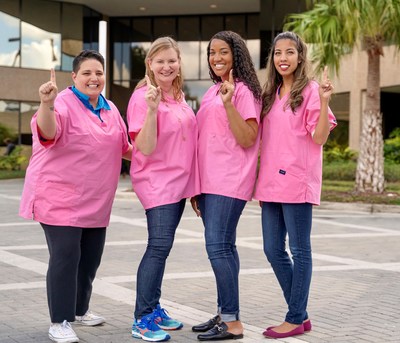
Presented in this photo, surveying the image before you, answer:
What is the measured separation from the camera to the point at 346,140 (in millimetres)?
27953

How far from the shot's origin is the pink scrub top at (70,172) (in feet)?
15.7

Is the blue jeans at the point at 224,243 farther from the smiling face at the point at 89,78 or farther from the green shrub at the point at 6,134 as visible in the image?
the green shrub at the point at 6,134

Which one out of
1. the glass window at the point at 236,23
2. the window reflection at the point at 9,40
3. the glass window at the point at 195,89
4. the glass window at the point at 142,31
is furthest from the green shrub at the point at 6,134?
the glass window at the point at 236,23

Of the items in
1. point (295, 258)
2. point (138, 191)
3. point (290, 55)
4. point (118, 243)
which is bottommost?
point (118, 243)

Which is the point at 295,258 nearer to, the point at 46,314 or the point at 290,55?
the point at 290,55

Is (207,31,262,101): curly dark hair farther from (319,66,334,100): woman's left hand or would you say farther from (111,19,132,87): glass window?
(111,19,132,87): glass window

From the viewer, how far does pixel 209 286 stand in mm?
6984

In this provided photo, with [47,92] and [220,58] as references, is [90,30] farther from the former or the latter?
[47,92]

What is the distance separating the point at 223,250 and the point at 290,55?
1.36 metres

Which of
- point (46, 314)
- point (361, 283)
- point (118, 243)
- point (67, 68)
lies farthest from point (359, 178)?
point (67, 68)

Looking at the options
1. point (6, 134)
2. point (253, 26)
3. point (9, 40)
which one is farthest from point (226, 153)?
point (253, 26)

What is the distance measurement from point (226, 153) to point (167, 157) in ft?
1.26

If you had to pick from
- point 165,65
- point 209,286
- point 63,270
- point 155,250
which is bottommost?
point 209,286

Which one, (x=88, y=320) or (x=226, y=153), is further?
(x=88, y=320)
